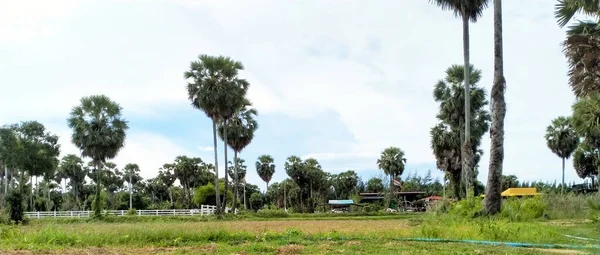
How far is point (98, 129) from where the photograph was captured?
1545 inches

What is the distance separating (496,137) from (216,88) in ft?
83.3

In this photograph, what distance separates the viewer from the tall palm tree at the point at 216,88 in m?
38.3

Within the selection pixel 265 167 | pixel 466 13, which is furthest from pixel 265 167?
pixel 466 13

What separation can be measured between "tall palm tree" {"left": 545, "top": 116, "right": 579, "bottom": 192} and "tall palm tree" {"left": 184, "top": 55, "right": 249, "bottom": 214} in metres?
30.3

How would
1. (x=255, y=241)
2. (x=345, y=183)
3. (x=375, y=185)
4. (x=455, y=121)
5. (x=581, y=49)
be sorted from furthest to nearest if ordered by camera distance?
(x=345, y=183), (x=375, y=185), (x=455, y=121), (x=581, y=49), (x=255, y=241)

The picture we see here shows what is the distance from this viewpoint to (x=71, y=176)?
7300cm

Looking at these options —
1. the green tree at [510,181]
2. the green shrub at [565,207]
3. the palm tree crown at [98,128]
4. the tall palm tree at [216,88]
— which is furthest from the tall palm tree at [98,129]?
the green tree at [510,181]

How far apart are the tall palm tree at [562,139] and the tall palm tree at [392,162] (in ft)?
53.4

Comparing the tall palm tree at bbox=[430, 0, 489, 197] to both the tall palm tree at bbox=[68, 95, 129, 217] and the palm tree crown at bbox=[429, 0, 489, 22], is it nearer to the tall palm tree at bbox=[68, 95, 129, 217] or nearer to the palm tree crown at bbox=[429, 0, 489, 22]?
the palm tree crown at bbox=[429, 0, 489, 22]

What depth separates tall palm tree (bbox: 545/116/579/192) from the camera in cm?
4897

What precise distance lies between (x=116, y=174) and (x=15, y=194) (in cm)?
5190

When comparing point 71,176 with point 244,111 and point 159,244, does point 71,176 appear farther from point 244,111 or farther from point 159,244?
point 159,244

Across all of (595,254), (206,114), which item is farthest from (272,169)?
(595,254)

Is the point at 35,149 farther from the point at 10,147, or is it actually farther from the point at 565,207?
the point at 565,207
